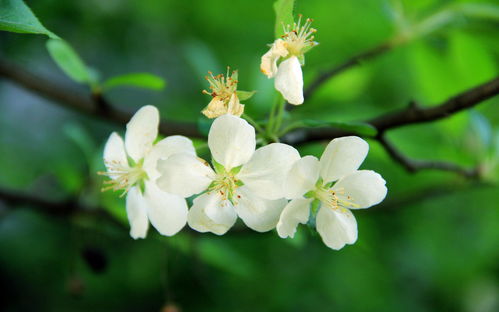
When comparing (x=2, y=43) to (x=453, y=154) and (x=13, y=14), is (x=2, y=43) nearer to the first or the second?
(x=13, y=14)

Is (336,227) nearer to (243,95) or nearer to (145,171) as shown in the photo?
(243,95)

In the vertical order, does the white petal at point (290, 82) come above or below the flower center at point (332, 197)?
above

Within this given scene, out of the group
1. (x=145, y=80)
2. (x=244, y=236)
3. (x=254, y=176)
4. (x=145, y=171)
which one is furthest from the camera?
(x=244, y=236)

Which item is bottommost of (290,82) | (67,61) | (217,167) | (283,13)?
(217,167)

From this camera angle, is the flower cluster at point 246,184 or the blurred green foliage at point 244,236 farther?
the blurred green foliage at point 244,236

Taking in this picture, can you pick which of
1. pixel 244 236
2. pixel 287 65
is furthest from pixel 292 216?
pixel 244 236

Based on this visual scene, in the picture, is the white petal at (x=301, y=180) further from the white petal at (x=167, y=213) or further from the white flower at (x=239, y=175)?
the white petal at (x=167, y=213)

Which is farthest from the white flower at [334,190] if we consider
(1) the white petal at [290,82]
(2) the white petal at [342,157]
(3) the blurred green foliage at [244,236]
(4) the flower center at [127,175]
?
(3) the blurred green foliage at [244,236]

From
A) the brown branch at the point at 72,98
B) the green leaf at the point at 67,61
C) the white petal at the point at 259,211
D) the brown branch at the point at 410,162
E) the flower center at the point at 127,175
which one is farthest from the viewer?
the brown branch at the point at 72,98

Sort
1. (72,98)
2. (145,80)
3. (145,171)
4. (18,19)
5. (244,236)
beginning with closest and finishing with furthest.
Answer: (18,19), (145,171), (145,80), (72,98), (244,236)
